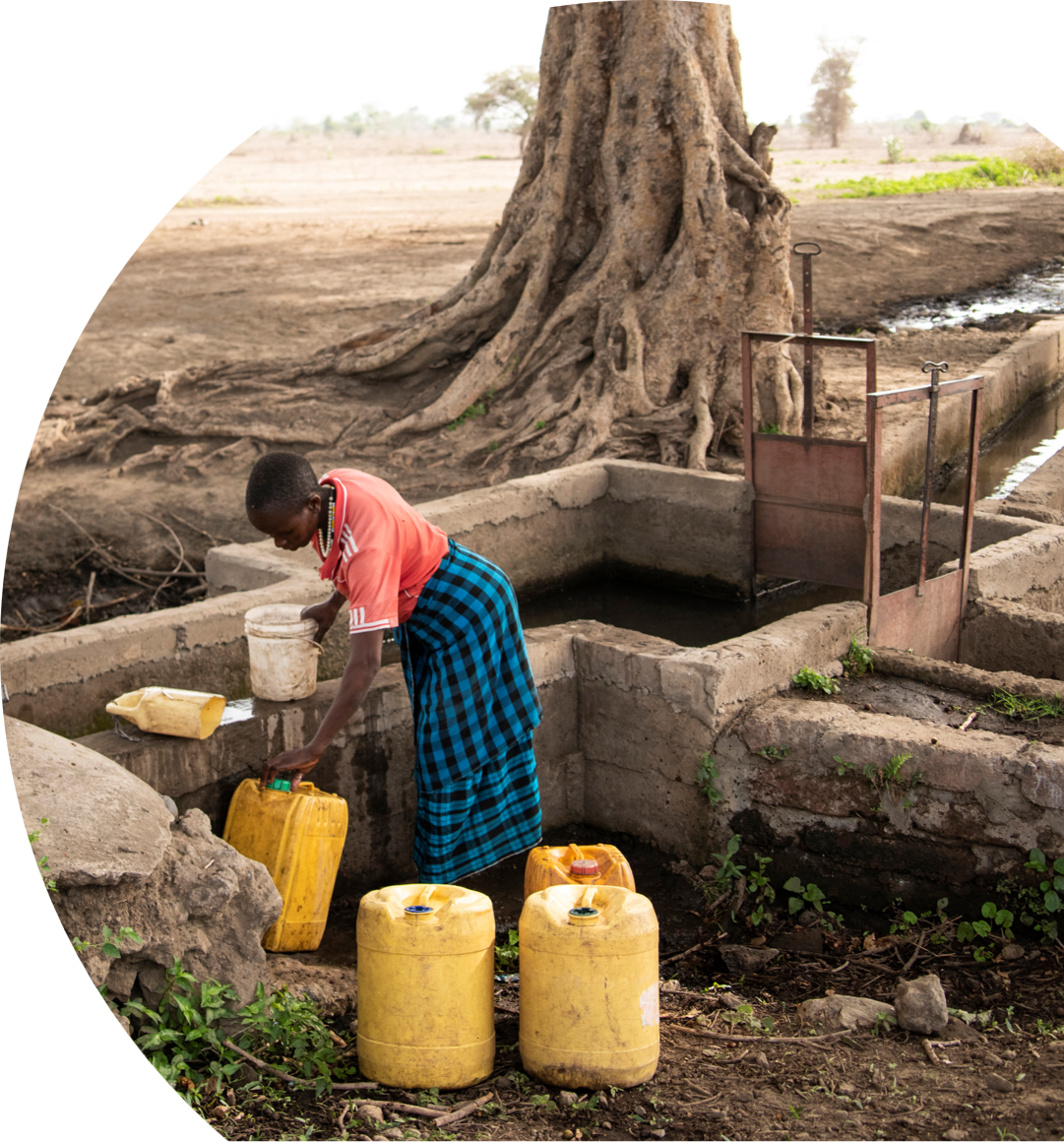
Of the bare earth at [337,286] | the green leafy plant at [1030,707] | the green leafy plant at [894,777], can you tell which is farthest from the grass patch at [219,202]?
the green leafy plant at [894,777]

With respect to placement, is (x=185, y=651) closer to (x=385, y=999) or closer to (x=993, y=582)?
(x=385, y=999)

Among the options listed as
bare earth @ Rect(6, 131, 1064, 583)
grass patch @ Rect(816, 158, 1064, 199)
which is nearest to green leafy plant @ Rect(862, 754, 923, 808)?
bare earth @ Rect(6, 131, 1064, 583)

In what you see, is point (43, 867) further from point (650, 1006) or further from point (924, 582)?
point (924, 582)

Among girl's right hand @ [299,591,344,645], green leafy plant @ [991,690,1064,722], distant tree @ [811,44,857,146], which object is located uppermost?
distant tree @ [811,44,857,146]

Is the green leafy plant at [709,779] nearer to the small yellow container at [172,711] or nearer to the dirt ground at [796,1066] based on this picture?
the dirt ground at [796,1066]

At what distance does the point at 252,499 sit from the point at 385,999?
150 centimetres

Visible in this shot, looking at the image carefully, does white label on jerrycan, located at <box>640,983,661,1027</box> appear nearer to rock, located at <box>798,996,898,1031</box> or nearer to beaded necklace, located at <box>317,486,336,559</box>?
rock, located at <box>798,996,898,1031</box>

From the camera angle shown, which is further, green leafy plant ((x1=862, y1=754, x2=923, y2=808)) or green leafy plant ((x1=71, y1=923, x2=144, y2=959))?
green leafy plant ((x1=862, y1=754, x2=923, y2=808))

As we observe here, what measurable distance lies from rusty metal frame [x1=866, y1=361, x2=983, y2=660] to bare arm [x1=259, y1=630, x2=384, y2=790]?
103 inches

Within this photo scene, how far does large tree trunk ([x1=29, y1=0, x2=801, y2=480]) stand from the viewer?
932 cm

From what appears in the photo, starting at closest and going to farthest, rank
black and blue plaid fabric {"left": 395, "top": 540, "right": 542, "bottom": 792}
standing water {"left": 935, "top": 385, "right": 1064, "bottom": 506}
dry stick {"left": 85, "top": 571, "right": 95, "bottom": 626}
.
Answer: black and blue plaid fabric {"left": 395, "top": 540, "right": 542, "bottom": 792}, dry stick {"left": 85, "top": 571, "right": 95, "bottom": 626}, standing water {"left": 935, "top": 385, "right": 1064, "bottom": 506}

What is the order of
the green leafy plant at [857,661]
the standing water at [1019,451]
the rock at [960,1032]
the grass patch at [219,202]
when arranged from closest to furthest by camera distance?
the rock at [960,1032] → the green leafy plant at [857,661] → the standing water at [1019,451] → the grass patch at [219,202]

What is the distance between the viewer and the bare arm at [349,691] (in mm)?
3695

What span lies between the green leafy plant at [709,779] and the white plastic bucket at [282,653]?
1.54 metres
